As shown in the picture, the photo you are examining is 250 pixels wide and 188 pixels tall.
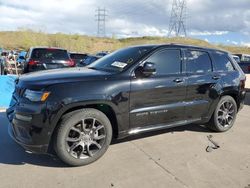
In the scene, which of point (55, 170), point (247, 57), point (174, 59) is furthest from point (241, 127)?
point (247, 57)

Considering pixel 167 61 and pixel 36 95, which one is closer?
pixel 36 95

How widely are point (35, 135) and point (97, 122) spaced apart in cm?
90

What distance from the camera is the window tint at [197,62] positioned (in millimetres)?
5679

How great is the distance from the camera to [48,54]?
1212cm

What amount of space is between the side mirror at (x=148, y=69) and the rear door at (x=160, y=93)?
3.8 inches

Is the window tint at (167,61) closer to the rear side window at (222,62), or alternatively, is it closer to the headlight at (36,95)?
the rear side window at (222,62)

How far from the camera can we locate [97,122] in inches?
181

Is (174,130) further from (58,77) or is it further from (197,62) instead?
(58,77)

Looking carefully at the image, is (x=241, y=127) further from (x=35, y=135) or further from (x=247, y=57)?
(x=247, y=57)

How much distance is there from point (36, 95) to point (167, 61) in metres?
2.32

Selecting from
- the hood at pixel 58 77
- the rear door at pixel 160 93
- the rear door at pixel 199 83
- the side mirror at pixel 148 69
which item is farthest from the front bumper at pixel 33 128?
the rear door at pixel 199 83

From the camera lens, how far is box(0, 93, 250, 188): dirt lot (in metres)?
4.06

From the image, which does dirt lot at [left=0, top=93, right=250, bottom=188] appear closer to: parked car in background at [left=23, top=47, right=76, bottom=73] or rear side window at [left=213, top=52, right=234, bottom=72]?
rear side window at [left=213, top=52, right=234, bottom=72]

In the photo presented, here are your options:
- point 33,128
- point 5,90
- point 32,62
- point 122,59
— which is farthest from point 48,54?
point 33,128
